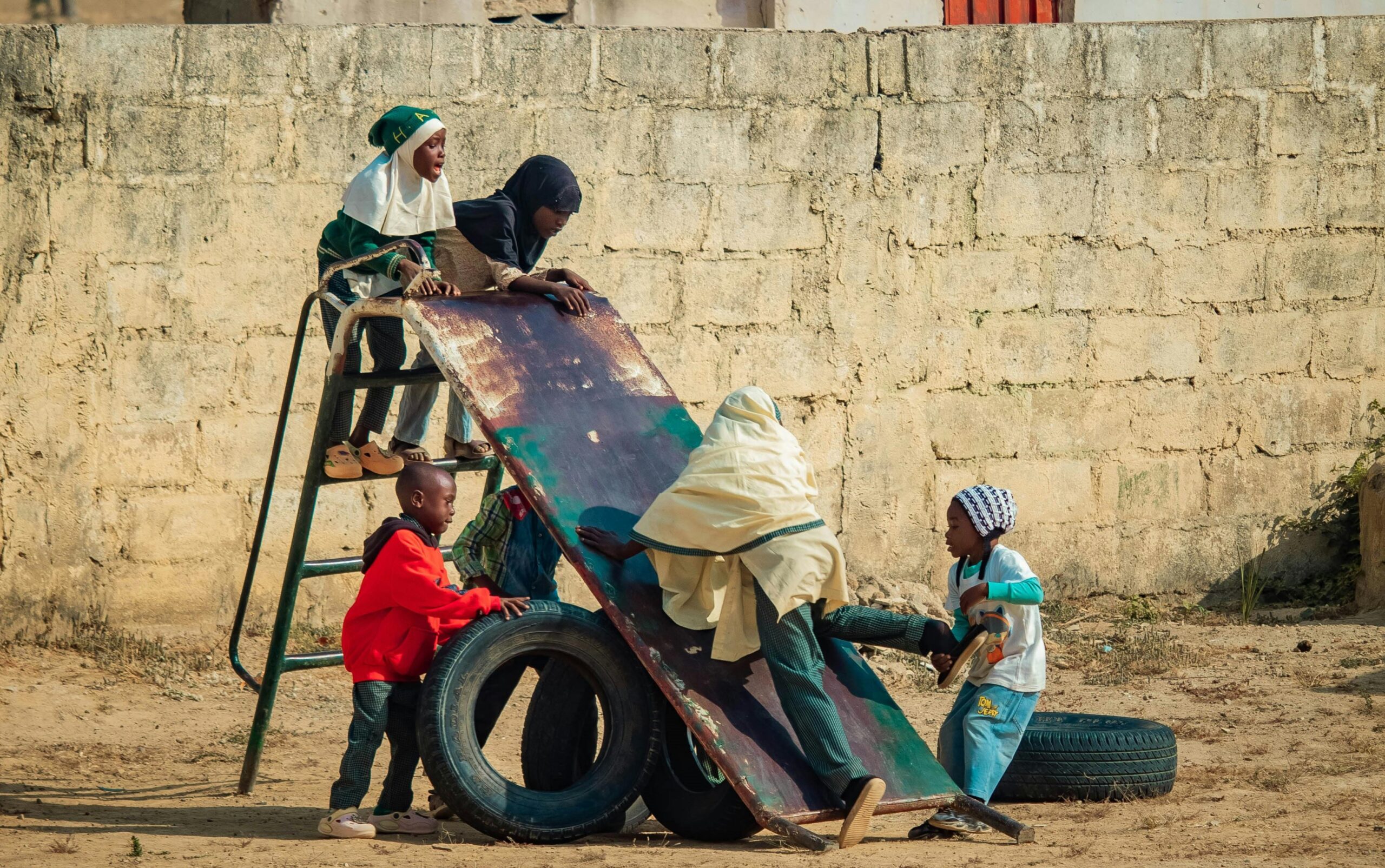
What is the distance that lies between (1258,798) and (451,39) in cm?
484

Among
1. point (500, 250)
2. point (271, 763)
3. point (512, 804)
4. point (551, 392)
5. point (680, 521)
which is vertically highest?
point (500, 250)

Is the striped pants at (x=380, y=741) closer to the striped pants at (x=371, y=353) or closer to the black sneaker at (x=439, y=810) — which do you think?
the black sneaker at (x=439, y=810)

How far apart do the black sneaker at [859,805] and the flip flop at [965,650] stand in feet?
1.27

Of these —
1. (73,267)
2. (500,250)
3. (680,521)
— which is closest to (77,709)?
(73,267)

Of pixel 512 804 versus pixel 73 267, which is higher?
pixel 73 267

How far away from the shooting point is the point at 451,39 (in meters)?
7.39

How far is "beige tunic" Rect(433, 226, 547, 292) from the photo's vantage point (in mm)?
5523

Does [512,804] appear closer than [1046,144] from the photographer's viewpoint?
Yes

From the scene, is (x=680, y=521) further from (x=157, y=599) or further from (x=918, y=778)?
(x=157, y=599)

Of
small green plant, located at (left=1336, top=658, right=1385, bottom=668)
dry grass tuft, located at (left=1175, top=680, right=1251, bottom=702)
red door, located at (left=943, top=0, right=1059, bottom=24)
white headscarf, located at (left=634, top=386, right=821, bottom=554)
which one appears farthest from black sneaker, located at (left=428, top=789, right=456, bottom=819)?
red door, located at (left=943, top=0, right=1059, bottom=24)

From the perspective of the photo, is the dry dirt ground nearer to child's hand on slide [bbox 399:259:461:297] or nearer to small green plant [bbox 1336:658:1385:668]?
small green plant [bbox 1336:658:1385:668]

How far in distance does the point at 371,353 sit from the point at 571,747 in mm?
1558

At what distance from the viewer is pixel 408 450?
5.52 meters

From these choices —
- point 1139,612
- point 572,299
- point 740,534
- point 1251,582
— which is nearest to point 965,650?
point 740,534
